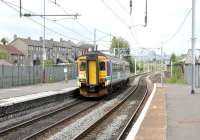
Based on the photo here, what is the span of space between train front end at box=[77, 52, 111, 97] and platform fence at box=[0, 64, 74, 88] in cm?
1443

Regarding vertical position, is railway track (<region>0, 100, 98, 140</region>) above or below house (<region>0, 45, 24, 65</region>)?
below

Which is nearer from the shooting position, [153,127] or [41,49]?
[153,127]

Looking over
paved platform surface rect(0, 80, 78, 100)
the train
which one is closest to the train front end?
the train

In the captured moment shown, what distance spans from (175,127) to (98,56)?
1607 centimetres

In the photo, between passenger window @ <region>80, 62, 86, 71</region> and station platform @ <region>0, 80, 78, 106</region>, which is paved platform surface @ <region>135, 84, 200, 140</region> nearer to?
station platform @ <region>0, 80, 78, 106</region>

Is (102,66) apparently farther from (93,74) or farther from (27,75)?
(27,75)

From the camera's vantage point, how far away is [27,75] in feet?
161

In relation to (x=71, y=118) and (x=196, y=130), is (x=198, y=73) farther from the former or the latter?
(x=196, y=130)

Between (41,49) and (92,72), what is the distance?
108133 mm

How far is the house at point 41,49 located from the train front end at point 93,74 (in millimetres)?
85179

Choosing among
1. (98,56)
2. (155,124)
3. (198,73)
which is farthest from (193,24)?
(155,124)

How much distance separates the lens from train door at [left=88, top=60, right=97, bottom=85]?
28.7 meters

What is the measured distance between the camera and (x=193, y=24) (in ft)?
96.7

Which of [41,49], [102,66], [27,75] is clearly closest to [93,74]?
[102,66]
